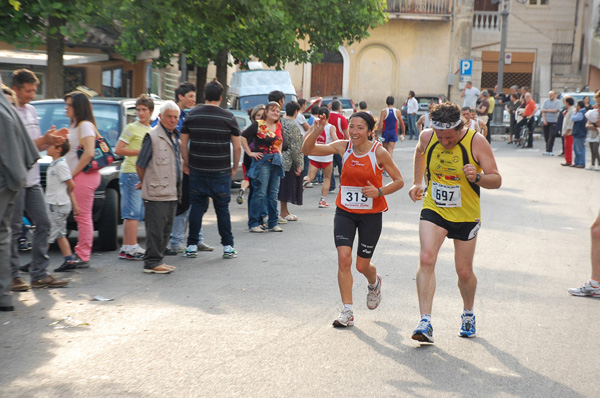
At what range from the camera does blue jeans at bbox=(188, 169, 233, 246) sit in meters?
9.52

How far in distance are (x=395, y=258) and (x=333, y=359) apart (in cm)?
424

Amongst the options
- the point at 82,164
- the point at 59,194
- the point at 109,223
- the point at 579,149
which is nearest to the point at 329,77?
the point at 579,149

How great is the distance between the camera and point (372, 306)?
700cm

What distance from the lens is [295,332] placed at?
6391 mm

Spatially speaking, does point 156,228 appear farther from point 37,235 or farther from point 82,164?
point 37,235

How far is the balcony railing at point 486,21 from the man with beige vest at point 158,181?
41840 mm

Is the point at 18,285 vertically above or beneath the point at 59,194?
beneath

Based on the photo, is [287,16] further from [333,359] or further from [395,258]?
[333,359]

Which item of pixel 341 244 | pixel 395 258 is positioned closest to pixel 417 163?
pixel 341 244

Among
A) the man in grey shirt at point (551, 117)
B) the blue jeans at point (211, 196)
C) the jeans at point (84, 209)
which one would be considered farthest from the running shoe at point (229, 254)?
the man in grey shirt at point (551, 117)

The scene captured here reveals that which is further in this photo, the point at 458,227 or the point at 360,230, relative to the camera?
the point at 360,230

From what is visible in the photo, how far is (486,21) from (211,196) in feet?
136

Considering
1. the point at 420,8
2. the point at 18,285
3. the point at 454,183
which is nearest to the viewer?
the point at 454,183

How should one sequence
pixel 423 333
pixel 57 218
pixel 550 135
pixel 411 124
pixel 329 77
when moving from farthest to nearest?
pixel 329 77 → pixel 411 124 → pixel 550 135 → pixel 57 218 → pixel 423 333
